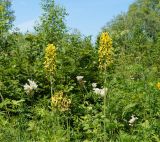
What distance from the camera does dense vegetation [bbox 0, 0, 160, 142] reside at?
5316mm

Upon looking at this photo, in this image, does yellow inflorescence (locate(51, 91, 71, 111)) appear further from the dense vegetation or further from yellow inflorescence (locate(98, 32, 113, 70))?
yellow inflorescence (locate(98, 32, 113, 70))

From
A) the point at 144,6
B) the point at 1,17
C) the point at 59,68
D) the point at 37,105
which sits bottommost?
the point at 37,105

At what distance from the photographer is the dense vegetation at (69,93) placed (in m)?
5.32

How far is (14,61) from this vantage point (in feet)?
23.5

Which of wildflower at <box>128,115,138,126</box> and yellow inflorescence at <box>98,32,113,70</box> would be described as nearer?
yellow inflorescence at <box>98,32,113,70</box>

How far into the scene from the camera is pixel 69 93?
6832 mm

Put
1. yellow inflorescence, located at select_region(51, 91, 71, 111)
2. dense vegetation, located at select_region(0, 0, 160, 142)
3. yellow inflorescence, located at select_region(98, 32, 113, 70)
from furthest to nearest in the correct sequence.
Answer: dense vegetation, located at select_region(0, 0, 160, 142), yellow inflorescence, located at select_region(51, 91, 71, 111), yellow inflorescence, located at select_region(98, 32, 113, 70)

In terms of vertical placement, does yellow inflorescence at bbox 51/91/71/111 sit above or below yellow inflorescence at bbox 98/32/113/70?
below

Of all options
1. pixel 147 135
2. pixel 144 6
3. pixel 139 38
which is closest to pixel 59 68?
pixel 147 135

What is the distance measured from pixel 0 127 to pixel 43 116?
63 centimetres

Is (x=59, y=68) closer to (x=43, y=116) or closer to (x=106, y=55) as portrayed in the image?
(x=43, y=116)

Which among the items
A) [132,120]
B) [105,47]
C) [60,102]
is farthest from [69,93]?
[105,47]

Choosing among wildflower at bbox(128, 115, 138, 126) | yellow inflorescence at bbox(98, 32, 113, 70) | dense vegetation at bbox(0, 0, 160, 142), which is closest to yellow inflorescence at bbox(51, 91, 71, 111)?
dense vegetation at bbox(0, 0, 160, 142)

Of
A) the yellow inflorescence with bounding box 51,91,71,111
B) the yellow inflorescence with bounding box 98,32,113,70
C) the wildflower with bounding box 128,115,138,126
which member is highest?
the yellow inflorescence with bounding box 98,32,113,70
